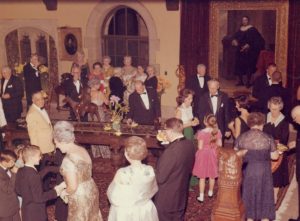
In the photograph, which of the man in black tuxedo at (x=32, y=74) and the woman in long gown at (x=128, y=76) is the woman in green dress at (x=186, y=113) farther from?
the man in black tuxedo at (x=32, y=74)

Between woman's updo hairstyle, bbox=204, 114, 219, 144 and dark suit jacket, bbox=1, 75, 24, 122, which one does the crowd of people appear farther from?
dark suit jacket, bbox=1, 75, 24, 122

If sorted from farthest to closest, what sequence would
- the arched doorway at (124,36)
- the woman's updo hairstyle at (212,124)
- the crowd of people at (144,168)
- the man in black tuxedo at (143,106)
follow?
1. the arched doorway at (124,36)
2. the man in black tuxedo at (143,106)
3. the woman's updo hairstyle at (212,124)
4. the crowd of people at (144,168)

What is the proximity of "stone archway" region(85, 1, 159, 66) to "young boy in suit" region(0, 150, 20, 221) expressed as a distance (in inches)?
289

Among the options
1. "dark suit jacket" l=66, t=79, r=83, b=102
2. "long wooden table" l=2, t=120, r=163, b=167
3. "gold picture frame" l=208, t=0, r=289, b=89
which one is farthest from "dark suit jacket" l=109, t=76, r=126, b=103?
"gold picture frame" l=208, t=0, r=289, b=89

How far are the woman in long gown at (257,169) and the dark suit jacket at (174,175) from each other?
0.82 m

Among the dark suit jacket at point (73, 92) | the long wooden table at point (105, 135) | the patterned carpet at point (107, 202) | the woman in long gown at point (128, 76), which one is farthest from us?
the woman in long gown at point (128, 76)

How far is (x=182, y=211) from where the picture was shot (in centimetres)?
618

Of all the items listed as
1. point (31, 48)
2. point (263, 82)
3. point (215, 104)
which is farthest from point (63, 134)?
point (31, 48)

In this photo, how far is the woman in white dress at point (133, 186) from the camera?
5.37 meters

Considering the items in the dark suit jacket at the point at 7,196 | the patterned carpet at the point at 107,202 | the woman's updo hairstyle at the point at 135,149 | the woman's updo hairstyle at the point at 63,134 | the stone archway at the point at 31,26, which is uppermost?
the stone archway at the point at 31,26

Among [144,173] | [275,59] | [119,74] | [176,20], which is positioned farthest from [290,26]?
[144,173]

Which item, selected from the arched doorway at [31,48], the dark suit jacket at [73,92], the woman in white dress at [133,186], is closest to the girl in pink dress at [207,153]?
the woman in white dress at [133,186]

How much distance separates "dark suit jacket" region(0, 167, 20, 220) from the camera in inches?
226

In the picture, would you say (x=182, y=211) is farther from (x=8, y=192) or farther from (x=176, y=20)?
(x=176, y=20)
